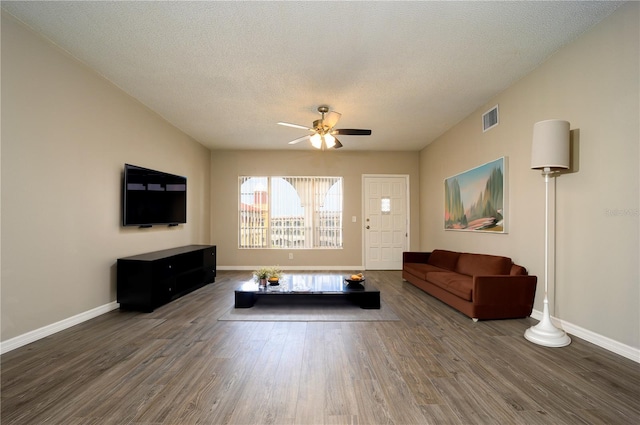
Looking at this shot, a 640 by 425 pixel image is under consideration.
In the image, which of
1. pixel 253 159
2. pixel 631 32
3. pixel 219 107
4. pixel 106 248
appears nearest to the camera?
pixel 631 32

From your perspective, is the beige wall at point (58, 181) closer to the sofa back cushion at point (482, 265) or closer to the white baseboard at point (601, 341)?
the sofa back cushion at point (482, 265)

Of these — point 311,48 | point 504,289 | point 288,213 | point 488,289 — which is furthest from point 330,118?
point 288,213

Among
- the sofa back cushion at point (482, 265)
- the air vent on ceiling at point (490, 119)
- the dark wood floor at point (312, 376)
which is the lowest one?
the dark wood floor at point (312, 376)

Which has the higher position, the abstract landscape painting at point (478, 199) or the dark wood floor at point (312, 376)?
the abstract landscape painting at point (478, 199)

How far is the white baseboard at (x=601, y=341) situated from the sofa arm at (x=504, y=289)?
328mm

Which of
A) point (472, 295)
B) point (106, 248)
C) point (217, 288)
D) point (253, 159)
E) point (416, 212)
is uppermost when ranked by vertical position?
point (253, 159)

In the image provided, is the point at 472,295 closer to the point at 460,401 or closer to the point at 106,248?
the point at 460,401

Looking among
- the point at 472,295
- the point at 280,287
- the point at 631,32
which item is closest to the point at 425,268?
the point at 472,295

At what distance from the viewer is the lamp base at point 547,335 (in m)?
2.58

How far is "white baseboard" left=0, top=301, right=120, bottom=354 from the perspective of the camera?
2439 mm

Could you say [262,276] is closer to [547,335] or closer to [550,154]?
[547,335]

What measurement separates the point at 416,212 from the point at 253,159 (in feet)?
13.5

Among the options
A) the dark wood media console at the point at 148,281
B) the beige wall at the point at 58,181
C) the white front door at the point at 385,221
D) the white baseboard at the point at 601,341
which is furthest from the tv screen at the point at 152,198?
the white baseboard at the point at 601,341

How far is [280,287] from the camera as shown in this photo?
390 centimetres
